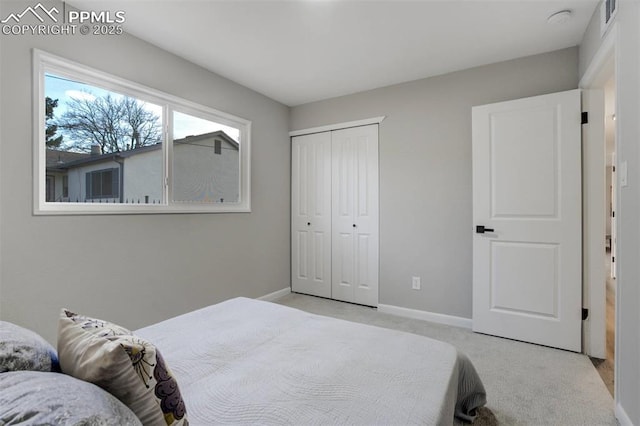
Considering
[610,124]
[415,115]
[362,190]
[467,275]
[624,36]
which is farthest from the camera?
[610,124]

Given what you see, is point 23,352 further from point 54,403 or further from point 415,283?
point 415,283

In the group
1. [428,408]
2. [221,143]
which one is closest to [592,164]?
[428,408]

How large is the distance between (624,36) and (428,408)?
206cm

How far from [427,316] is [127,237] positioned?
2864 mm

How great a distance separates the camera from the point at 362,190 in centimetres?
357

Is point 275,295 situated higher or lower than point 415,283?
lower

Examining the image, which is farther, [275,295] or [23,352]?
[275,295]

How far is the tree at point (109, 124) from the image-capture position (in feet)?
6.93

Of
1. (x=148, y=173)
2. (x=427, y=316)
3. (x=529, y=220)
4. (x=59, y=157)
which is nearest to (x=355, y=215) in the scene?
(x=427, y=316)

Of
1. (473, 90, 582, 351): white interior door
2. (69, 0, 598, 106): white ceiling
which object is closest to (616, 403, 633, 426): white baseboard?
(473, 90, 582, 351): white interior door

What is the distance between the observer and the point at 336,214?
3.76 meters

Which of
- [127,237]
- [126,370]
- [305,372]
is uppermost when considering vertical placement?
[127,237]

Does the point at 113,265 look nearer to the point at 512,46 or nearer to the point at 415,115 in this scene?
the point at 415,115

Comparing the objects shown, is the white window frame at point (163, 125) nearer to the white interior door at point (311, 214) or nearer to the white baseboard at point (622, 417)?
the white interior door at point (311, 214)
